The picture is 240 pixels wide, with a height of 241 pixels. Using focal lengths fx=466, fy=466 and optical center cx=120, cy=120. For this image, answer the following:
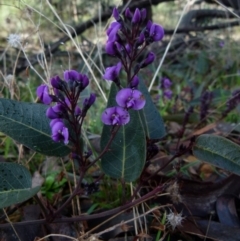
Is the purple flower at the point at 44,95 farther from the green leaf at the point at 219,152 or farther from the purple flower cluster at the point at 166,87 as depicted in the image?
the purple flower cluster at the point at 166,87

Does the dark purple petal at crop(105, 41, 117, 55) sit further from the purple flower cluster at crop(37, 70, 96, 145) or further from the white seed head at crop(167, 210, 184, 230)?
the white seed head at crop(167, 210, 184, 230)

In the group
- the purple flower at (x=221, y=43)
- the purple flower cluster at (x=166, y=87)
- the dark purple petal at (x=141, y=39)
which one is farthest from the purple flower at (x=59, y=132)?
the purple flower at (x=221, y=43)

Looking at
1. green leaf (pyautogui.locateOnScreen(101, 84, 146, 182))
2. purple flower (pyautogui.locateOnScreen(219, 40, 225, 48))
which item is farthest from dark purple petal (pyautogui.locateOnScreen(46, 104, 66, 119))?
purple flower (pyautogui.locateOnScreen(219, 40, 225, 48))

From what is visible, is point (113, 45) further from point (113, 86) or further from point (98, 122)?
point (98, 122)

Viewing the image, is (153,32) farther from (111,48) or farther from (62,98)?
(62,98)

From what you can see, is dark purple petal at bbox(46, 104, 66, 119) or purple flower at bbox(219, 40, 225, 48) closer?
dark purple petal at bbox(46, 104, 66, 119)

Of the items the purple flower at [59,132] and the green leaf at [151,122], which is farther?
the green leaf at [151,122]

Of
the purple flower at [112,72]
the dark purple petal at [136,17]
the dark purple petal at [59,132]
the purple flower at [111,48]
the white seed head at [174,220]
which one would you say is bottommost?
the white seed head at [174,220]
